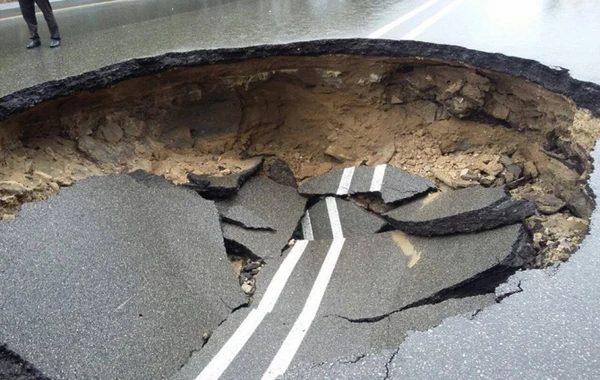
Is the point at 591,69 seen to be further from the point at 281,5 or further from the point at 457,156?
the point at 281,5

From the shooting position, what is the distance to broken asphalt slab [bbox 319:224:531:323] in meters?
3.54

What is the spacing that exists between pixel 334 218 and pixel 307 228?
0.94ft

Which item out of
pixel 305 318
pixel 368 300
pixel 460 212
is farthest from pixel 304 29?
pixel 305 318

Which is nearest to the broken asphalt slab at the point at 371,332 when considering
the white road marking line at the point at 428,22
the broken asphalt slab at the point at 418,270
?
the broken asphalt slab at the point at 418,270

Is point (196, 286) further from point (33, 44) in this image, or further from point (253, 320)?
point (33, 44)

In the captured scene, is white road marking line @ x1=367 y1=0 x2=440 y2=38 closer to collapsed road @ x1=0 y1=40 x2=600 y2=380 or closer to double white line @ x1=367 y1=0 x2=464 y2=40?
double white line @ x1=367 y1=0 x2=464 y2=40

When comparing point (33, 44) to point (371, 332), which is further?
point (33, 44)

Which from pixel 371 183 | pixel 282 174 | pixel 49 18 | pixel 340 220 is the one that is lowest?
pixel 340 220

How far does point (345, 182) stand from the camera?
17.3 feet

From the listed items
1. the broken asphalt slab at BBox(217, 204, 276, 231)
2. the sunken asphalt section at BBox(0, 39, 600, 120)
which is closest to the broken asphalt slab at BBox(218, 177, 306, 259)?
the broken asphalt slab at BBox(217, 204, 276, 231)

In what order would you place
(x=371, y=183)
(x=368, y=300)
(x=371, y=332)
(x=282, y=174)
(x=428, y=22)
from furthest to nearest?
(x=428, y=22), (x=282, y=174), (x=371, y=183), (x=368, y=300), (x=371, y=332)

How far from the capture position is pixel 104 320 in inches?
129

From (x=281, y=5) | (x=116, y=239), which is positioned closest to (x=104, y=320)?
(x=116, y=239)

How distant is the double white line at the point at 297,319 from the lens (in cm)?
328
